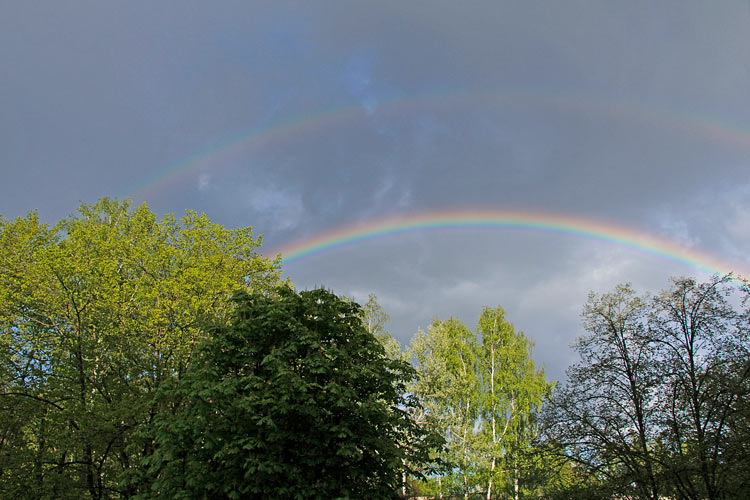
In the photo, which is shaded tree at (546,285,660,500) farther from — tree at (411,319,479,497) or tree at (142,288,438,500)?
tree at (411,319,479,497)

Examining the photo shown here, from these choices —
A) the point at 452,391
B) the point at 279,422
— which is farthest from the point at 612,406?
the point at 452,391

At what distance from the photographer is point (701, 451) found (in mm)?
13961

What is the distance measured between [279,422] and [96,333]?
39.9 ft

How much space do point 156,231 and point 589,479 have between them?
79.9 ft

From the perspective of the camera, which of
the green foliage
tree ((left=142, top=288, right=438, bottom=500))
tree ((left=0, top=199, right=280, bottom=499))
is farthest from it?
the green foliage

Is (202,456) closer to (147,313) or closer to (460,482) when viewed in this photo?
(147,313)

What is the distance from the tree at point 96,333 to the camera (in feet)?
56.7

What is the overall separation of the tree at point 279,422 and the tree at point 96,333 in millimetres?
3029

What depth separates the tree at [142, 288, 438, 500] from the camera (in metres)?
13.6

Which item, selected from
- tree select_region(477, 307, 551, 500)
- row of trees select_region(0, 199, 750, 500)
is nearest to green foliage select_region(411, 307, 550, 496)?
tree select_region(477, 307, 551, 500)

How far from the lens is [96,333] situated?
21688mm

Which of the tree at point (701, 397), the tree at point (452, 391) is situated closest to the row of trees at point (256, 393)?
the tree at point (701, 397)

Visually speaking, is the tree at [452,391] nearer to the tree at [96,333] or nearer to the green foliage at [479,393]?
the green foliage at [479,393]

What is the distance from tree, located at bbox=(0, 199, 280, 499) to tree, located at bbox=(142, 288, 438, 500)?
3029 mm
